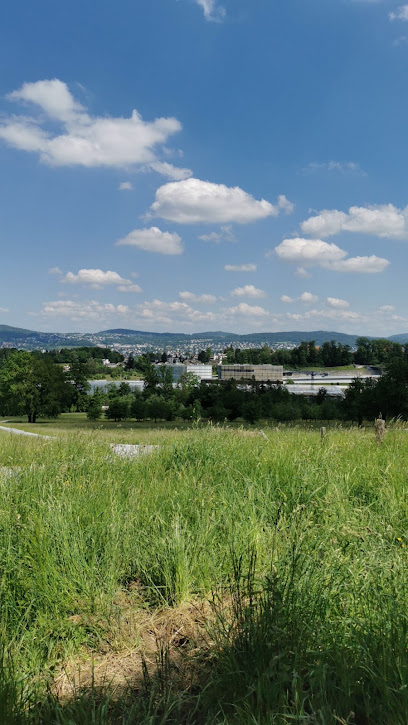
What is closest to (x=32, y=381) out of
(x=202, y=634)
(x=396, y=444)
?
(x=396, y=444)

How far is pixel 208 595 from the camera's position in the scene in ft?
12.8

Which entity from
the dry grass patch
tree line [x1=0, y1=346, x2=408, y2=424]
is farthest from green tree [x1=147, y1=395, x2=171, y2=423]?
the dry grass patch

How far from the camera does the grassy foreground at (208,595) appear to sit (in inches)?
99.2

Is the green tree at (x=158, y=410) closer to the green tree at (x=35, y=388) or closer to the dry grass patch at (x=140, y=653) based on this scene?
the green tree at (x=35, y=388)

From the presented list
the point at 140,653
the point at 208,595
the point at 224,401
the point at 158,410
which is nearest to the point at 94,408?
the point at 158,410

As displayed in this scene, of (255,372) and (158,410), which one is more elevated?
(255,372)

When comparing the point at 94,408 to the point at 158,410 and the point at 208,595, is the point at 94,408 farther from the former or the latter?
the point at 208,595

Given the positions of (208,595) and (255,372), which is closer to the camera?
(208,595)

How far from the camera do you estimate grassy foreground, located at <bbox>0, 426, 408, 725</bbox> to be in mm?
2520

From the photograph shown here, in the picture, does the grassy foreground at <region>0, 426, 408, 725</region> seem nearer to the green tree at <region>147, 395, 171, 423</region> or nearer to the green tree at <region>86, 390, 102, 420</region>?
the green tree at <region>147, 395, 171, 423</region>

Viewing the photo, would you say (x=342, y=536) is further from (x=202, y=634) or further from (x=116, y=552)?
(x=116, y=552)

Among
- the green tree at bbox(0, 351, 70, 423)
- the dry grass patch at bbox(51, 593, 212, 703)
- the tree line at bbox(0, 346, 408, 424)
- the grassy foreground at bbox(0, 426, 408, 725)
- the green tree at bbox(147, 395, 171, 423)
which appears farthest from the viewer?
the green tree at bbox(147, 395, 171, 423)

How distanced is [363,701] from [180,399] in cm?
9709

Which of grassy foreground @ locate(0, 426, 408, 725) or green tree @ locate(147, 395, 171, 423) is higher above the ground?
grassy foreground @ locate(0, 426, 408, 725)
